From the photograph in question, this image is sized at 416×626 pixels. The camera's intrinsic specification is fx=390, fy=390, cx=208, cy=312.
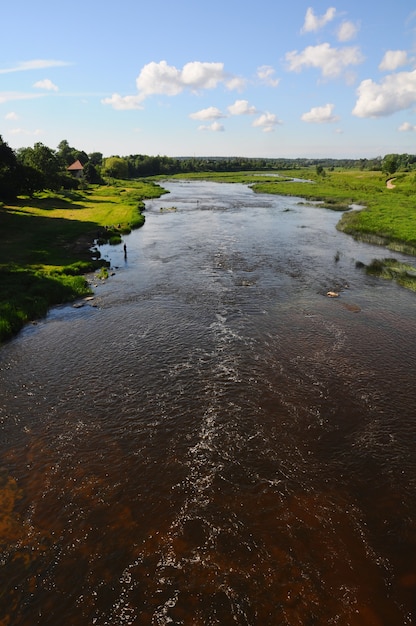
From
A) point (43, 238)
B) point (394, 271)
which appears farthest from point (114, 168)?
point (394, 271)

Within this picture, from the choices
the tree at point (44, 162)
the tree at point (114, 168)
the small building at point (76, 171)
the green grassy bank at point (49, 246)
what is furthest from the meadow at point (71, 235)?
the tree at point (114, 168)

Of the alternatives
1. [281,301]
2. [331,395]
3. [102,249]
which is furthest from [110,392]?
[102,249]

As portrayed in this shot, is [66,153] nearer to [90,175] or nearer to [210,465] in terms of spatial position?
[90,175]

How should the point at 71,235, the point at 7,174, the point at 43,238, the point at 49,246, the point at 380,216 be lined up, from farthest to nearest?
the point at 380,216, the point at 7,174, the point at 71,235, the point at 43,238, the point at 49,246

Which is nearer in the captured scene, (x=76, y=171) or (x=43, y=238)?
(x=43, y=238)

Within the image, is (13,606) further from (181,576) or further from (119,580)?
(181,576)

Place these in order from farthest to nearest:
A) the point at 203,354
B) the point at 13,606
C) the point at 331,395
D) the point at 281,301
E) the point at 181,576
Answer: the point at 281,301 → the point at 203,354 → the point at 331,395 → the point at 181,576 → the point at 13,606
